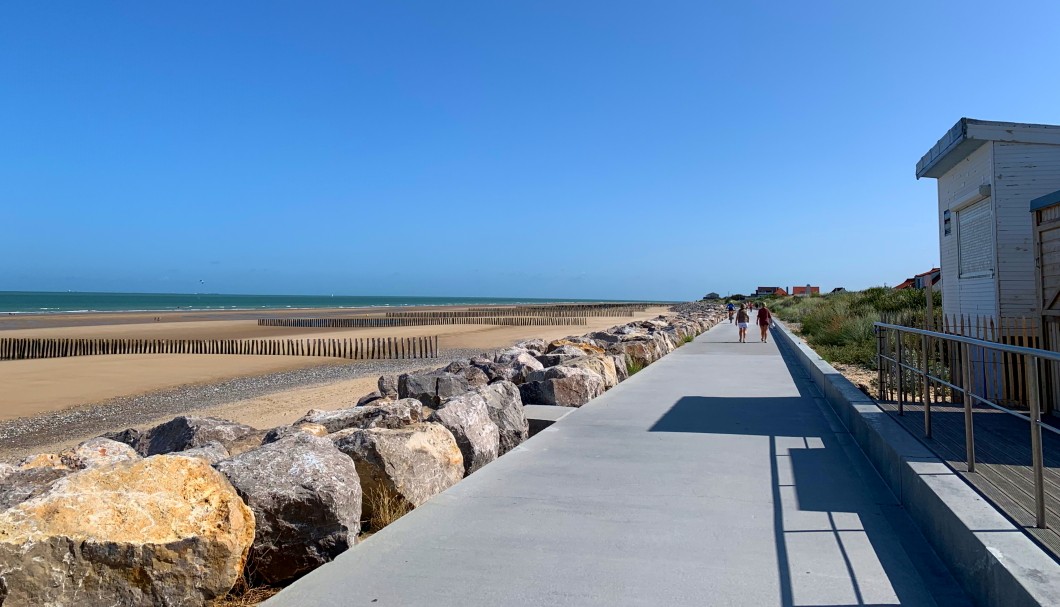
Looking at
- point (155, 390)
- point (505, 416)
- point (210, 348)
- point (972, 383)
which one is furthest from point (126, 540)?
point (210, 348)

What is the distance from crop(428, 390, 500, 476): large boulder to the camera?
19.4ft

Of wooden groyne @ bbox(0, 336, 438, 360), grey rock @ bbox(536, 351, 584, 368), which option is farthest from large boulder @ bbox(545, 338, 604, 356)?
wooden groyne @ bbox(0, 336, 438, 360)

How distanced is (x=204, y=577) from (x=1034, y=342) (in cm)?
814

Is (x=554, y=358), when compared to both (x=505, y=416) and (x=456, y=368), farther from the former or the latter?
(x=505, y=416)

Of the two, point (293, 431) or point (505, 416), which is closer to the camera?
point (293, 431)

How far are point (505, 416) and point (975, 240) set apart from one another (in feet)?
21.6

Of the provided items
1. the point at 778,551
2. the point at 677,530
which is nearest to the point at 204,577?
the point at 677,530

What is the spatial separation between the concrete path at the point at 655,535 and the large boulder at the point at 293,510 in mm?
210

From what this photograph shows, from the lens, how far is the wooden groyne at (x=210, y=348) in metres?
26.1

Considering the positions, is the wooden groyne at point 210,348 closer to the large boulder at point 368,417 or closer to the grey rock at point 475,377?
the grey rock at point 475,377

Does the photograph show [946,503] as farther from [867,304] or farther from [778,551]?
[867,304]

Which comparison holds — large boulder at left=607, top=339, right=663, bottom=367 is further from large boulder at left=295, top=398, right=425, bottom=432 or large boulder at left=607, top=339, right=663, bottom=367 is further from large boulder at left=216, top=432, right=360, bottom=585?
large boulder at left=216, top=432, right=360, bottom=585

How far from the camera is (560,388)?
8.89 metres

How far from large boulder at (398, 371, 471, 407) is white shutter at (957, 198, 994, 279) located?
6952 millimetres
